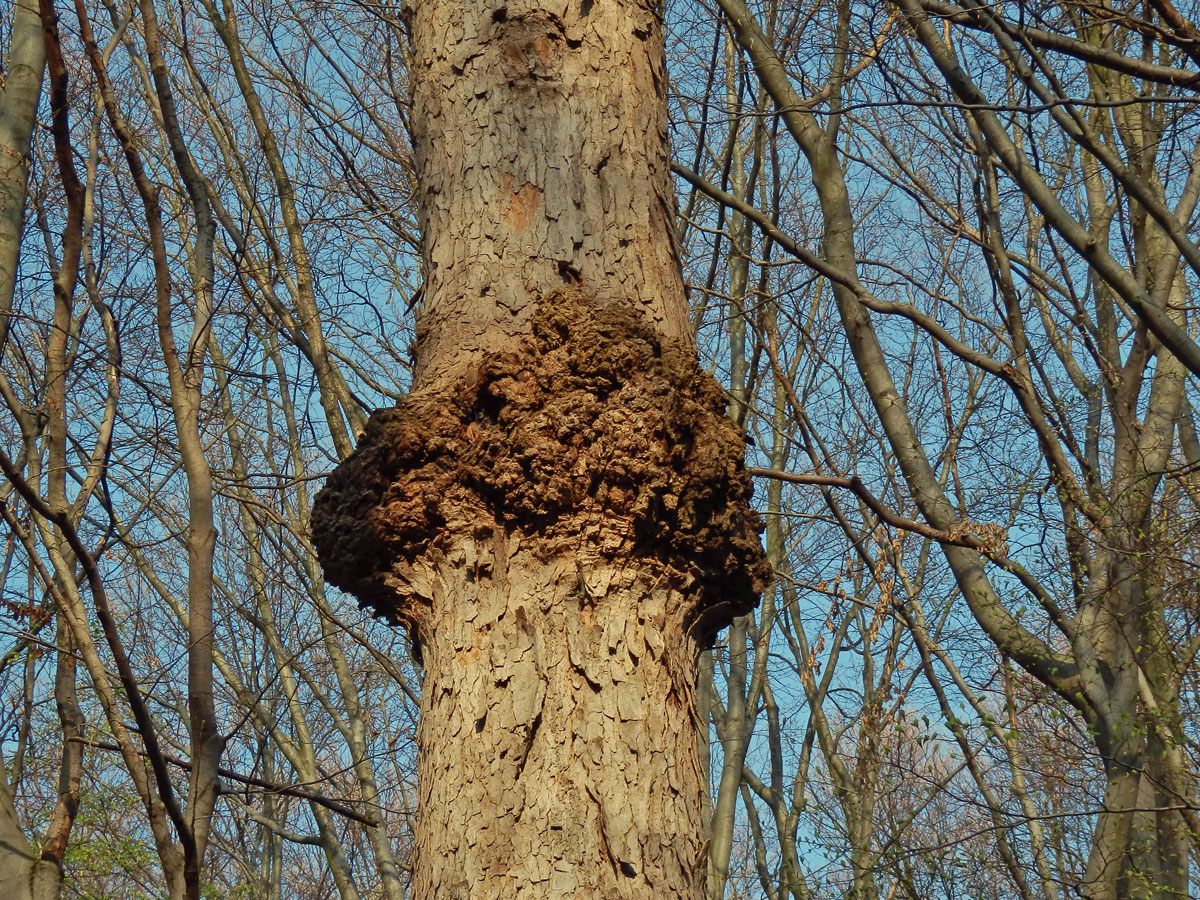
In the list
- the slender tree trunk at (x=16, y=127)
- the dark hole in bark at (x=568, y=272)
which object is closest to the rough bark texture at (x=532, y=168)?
the dark hole in bark at (x=568, y=272)

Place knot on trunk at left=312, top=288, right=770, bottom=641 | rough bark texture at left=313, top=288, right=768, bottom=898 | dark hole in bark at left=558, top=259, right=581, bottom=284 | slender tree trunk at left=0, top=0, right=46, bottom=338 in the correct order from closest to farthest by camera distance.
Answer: rough bark texture at left=313, top=288, right=768, bottom=898, knot on trunk at left=312, top=288, right=770, bottom=641, dark hole in bark at left=558, top=259, right=581, bottom=284, slender tree trunk at left=0, top=0, right=46, bottom=338

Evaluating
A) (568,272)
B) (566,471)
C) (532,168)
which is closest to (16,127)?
(532,168)

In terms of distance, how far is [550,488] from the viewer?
59.3 inches

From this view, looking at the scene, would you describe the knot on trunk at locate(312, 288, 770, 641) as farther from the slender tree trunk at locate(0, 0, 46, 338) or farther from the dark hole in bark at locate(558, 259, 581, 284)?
the slender tree trunk at locate(0, 0, 46, 338)

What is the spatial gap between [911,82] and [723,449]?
174 inches

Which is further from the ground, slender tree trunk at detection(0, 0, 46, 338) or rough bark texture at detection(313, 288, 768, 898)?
slender tree trunk at detection(0, 0, 46, 338)

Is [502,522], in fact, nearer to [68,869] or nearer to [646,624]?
[646,624]

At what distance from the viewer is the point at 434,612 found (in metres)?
1.54

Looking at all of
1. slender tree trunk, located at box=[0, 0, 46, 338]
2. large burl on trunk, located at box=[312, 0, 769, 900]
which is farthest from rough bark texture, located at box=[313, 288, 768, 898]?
slender tree trunk, located at box=[0, 0, 46, 338]

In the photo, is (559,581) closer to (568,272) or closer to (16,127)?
(568,272)

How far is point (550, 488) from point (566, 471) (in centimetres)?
4

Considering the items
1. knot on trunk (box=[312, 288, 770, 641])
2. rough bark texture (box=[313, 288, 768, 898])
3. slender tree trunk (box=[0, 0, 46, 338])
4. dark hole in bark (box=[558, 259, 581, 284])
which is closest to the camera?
rough bark texture (box=[313, 288, 768, 898])

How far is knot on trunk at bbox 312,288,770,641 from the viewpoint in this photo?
5.01 feet

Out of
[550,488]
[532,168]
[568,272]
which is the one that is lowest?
[550,488]
